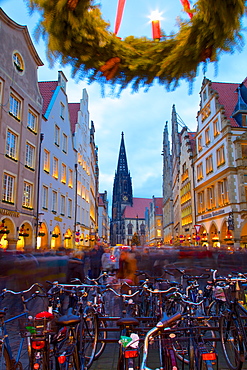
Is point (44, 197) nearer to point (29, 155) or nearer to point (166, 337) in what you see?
point (29, 155)

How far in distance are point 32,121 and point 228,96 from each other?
18755 mm

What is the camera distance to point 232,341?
4414mm

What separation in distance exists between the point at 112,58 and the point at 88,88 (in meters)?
0.38

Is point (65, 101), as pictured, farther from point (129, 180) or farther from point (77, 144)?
point (129, 180)

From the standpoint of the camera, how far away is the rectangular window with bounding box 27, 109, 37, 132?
20.1 metres

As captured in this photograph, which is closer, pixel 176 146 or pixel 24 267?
pixel 24 267

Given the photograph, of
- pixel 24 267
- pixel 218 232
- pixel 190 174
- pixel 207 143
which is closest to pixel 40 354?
pixel 24 267

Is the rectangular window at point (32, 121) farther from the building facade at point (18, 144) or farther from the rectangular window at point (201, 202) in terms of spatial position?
the rectangular window at point (201, 202)

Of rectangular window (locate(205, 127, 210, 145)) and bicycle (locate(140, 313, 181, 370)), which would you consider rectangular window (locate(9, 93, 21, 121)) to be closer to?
bicycle (locate(140, 313, 181, 370))

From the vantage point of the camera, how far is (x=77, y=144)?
32.8 meters

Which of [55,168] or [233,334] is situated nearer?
[233,334]

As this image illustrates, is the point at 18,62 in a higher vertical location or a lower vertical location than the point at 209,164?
higher

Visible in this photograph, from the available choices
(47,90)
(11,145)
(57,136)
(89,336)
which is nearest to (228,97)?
(57,136)

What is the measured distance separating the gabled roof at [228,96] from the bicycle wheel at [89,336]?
959 inches
